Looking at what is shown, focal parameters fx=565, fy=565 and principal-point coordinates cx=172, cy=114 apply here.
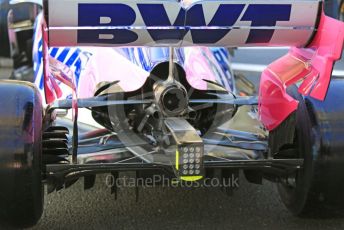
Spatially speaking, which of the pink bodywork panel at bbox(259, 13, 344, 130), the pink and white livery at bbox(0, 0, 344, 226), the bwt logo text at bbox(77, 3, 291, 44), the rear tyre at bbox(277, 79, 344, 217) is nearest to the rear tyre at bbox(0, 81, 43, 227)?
the pink and white livery at bbox(0, 0, 344, 226)

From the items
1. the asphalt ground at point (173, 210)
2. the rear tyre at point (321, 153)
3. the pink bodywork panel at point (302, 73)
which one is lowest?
the asphalt ground at point (173, 210)

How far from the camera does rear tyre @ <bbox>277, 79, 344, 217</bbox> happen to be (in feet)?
10.1

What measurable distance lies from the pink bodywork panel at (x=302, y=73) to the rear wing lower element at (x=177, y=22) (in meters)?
0.09

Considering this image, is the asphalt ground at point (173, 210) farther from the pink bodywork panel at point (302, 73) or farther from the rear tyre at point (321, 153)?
the pink bodywork panel at point (302, 73)

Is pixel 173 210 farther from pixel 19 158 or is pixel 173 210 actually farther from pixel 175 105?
pixel 19 158

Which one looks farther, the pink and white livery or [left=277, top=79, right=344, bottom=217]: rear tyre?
[left=277, top=79, right=344, bottom=217]: rear tyre

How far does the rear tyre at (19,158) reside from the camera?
2.85 metres

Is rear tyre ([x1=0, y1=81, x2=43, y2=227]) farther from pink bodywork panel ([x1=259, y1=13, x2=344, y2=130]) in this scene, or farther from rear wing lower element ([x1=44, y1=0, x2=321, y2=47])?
pink bodywork panel ([x1=259, y1=13, x2=344, y2=130])

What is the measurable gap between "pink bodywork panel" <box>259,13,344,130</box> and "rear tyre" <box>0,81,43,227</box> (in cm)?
131

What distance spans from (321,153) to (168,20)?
3.71 ft

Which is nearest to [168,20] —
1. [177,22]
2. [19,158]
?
[177,22]

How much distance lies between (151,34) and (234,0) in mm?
432

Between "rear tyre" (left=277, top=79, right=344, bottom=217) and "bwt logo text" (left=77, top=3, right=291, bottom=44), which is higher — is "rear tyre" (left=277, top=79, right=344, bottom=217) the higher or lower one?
the lower one

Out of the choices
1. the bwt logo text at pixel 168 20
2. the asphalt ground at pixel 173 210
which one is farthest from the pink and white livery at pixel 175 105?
the asphalt ground at pixel 173 210
